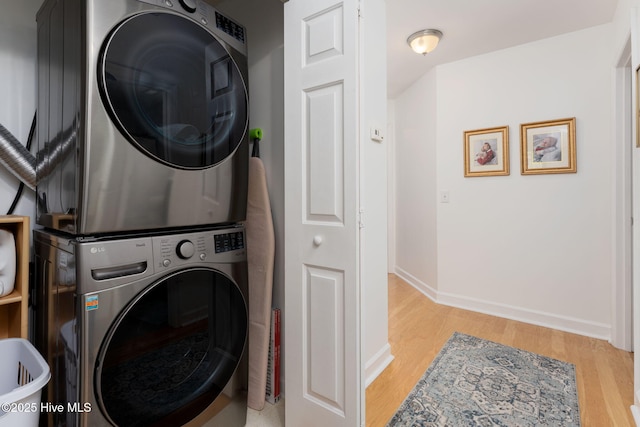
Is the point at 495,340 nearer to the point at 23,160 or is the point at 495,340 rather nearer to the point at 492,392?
the point at 492,392

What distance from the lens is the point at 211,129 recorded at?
3.98 ft

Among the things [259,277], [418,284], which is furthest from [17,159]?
[418,284]

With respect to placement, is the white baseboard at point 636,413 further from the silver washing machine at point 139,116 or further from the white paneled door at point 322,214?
the silver washing machine at point 139,116

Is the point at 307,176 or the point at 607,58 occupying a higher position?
the point at 607,58

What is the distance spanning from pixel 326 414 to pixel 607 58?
3.17m

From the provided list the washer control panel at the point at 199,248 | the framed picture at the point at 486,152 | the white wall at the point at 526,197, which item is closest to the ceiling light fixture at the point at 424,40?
the white wall at the point at 526,197

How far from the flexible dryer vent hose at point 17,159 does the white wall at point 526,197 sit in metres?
3.13

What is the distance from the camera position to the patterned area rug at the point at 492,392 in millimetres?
1499

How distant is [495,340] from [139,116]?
2679 mm

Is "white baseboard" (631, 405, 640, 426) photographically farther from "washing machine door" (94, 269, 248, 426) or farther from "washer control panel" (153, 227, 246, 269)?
"washer control panel" (153, 227, 246, 269)

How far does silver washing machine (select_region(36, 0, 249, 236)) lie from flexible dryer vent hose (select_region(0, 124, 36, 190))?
0.23 ft

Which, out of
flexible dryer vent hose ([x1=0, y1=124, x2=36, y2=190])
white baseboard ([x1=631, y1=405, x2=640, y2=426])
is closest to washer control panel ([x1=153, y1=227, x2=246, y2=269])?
flexible dryer vent hose ([x1=0, y1=124, x2=36, y2=190])

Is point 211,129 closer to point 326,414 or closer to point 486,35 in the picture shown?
point 326,414

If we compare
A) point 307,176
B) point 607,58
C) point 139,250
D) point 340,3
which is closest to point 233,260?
point 139,250
